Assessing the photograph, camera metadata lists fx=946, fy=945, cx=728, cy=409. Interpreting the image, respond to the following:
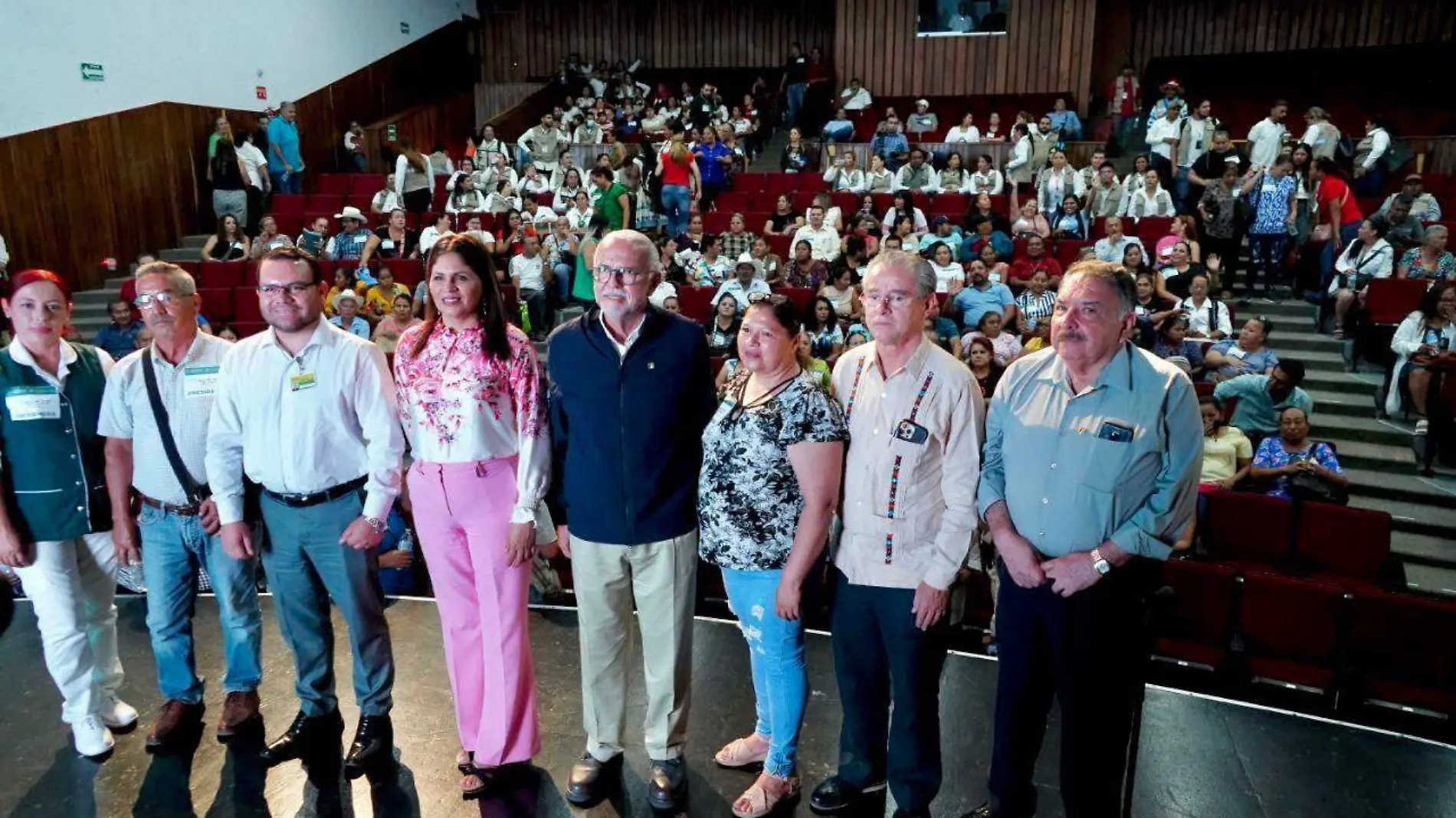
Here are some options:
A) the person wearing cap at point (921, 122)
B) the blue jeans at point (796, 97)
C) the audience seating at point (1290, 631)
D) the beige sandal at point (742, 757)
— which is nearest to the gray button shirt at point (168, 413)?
the beige sandal at point (742, 757)

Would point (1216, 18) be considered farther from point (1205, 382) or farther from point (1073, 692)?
point (1073, 692)

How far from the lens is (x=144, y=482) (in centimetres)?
265

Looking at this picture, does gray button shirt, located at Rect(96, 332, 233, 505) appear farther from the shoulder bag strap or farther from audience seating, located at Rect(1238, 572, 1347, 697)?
audience seating, located at Rect(1238, 572, 1347, 697)

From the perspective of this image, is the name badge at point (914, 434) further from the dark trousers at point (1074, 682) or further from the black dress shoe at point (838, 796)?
the black dress shoe at point (838, 796)

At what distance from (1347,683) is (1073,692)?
6.92ft

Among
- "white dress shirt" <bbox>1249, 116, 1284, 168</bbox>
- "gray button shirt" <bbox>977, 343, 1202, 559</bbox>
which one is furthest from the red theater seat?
"white dress shirt" <bbox>1249, 116, 1284, 168</bbox>

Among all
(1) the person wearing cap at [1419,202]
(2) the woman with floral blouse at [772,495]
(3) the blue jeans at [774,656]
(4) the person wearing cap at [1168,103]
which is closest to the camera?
(2) the woman with floral blouse at [772,495]

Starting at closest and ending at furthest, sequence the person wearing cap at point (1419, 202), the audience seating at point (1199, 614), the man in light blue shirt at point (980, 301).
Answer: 1. the audience seating at point (1199, 614)
2. the man in light blue shirt at point (980, 301)
3. the person wearing cap at point (1419, 202)

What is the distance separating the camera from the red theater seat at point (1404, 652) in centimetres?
338

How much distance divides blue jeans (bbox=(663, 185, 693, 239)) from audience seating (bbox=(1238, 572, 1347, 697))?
6.44 meters

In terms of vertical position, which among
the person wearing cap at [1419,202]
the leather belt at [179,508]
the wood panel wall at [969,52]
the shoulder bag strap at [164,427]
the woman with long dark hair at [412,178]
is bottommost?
the leather belt at [179,508]

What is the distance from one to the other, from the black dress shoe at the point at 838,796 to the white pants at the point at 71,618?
2.07m

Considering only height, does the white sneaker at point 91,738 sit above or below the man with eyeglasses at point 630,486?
below

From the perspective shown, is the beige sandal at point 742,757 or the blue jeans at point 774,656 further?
the beige sandal at point 742,757
